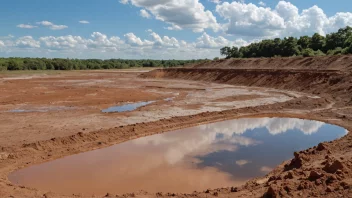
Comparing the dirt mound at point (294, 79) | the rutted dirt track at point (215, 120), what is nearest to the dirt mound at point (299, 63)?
the rutted dirt track at point (215, 120)

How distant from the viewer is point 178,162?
12578 millimetres

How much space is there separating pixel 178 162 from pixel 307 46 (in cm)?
5248

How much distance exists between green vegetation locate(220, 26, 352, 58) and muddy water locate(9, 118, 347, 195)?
34405mm

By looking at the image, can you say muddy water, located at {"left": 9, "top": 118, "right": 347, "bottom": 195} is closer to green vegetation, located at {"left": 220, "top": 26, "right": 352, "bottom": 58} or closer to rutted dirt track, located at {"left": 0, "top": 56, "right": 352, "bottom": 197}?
rutted dirt track, located at {"left": 0, "top": 56, "right": 352, "bottom": 197}

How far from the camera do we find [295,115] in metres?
21.7

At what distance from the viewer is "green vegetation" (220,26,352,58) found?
49094mm

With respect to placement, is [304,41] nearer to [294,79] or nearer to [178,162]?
[294,79]

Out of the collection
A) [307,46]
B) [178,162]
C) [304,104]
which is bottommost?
[178,162]

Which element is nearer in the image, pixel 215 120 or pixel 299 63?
pixel 215 120

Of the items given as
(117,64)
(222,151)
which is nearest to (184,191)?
(222,151)

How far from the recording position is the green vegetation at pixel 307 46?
49094 millimetres

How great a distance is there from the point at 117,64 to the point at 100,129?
366 ft

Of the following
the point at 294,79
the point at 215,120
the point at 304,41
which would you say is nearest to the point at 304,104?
the point at 215,120

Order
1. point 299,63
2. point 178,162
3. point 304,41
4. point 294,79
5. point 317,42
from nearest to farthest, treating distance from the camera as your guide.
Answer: point 178,162, point 294,79, point 299,63, point 317,42, point 304,41
